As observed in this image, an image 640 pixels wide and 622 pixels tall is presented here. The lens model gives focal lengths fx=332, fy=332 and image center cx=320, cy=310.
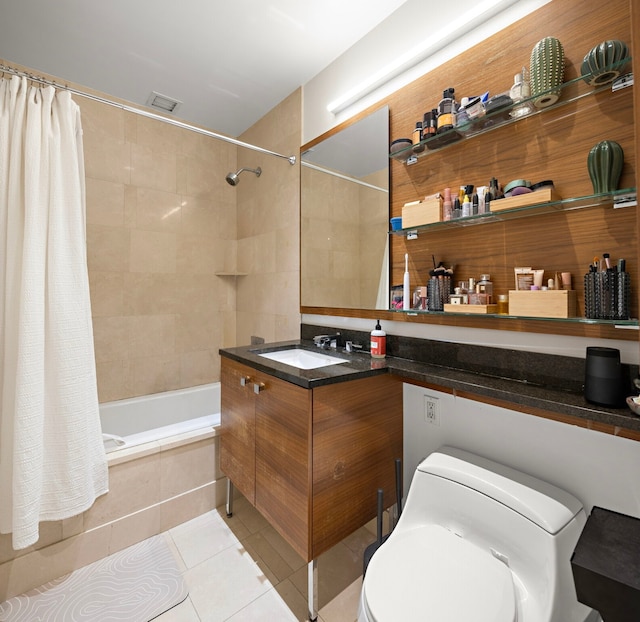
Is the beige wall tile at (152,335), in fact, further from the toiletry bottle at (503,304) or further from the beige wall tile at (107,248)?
the toiletry bottle at (503,304)

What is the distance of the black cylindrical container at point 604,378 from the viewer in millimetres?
914

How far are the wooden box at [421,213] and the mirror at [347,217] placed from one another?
18 centimetres

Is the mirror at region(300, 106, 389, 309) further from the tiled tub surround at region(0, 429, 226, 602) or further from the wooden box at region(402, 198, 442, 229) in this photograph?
the tiled tub surround at region(0, 429, 226, 602)

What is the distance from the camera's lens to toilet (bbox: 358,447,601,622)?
0.83 meters

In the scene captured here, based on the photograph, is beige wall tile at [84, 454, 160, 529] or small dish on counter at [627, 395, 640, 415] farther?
beige wall tile at [84, 454, 160, 529]

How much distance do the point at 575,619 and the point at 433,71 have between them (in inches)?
78.3

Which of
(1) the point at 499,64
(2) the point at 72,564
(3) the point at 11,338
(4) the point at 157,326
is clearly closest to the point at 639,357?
(1) the point at 499,64

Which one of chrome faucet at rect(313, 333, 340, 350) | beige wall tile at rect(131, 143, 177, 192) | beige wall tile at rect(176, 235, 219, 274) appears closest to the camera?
chrome faucet at rect(313, 333, 340, 350)

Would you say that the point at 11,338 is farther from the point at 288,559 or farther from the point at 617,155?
the point at 617,155

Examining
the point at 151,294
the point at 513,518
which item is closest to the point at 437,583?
the point at 513,518

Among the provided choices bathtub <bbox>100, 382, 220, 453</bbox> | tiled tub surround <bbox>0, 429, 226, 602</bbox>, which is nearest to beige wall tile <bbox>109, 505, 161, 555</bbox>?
tiled tub surround <bbox>0, 429, 226, 602</bbox>

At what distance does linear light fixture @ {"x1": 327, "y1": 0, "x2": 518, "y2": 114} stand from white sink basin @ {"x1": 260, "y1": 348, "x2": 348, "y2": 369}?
4.66ft

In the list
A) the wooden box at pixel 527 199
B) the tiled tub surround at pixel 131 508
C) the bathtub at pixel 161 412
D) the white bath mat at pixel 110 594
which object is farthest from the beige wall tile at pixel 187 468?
the wooden box at pixel 527 199

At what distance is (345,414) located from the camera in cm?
132
